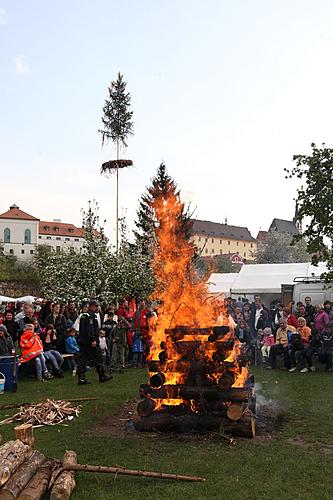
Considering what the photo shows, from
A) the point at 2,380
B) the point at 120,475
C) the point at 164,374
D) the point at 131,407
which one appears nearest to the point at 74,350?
the point at 2,380

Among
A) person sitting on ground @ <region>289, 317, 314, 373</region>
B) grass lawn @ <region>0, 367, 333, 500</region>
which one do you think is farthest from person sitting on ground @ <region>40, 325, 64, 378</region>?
person sitting on ground @ <region>289, 317, 314, 373</region>

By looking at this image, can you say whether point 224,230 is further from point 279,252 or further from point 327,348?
point 327,348

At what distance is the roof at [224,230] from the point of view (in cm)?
13988

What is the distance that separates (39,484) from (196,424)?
307cm

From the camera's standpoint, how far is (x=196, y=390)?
8.19 metres

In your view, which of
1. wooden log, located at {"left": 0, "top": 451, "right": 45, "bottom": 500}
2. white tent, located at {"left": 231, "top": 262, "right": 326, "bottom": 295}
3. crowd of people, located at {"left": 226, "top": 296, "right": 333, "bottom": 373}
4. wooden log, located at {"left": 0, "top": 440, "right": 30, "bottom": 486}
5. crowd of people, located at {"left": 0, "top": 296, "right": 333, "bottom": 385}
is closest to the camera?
wooden log, located at {"left": 0, "top": 451, "right": 45, "bottom": 500}

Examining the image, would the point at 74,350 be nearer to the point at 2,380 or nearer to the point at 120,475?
the point at 2,380

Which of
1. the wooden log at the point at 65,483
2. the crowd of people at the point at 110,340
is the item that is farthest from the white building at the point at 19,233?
the wooden log at the point at 65,483

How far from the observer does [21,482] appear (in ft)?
17.9

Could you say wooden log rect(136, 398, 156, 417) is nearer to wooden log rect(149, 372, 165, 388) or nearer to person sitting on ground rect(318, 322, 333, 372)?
wooden log rect(149, 372, 165, 388)

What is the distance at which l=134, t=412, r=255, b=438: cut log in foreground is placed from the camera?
7.75m

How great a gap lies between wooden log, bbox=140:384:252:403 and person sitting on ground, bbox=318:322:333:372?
6620mm

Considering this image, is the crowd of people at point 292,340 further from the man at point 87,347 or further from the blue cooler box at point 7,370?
the blue cooler box at point 7,370

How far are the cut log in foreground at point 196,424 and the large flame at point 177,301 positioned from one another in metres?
0.33
